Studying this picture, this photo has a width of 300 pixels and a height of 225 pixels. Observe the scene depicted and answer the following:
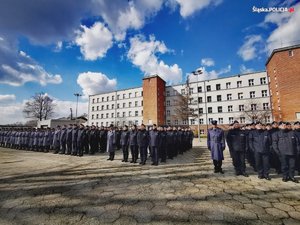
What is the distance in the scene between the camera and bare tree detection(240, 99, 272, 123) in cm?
3592

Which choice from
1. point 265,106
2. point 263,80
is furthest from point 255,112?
point 263,80

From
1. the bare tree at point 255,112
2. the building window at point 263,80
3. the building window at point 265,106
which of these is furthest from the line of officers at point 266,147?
the building window at point 263,80

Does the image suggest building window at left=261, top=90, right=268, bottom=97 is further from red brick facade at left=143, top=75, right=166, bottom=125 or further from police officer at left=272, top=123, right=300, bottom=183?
police officer at left=272, top=123, right=300, bottom=183

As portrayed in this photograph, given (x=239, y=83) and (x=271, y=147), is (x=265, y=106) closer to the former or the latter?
(x=239, y=83)

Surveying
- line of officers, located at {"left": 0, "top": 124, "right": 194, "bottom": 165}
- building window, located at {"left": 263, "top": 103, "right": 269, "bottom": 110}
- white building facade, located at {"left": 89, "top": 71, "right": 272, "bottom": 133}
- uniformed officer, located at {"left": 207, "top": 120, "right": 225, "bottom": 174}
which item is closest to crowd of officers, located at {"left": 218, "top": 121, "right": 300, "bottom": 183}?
uniformed officer, located at {"left": 207, "top": 120, "right": 225, "bottom": 174}

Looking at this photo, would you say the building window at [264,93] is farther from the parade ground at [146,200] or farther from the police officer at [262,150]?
the parade ground at [146,200]

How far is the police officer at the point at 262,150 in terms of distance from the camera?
6148mm

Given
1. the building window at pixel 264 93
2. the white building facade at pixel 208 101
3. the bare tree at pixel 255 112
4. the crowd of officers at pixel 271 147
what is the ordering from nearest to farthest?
the crowd of officers at pixel 271 147
the bare tree at pixel 255 112
the building window at pixel 264 93
the white building facade at pixel 208 101

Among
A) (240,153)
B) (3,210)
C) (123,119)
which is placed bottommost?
(3,210)

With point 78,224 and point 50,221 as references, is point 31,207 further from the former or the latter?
point 78,224

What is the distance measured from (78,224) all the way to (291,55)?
44.0 meters

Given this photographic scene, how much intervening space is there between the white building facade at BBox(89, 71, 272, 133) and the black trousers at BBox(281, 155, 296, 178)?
2605 centimetres

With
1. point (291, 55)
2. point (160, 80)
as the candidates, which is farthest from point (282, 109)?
point (160, 80)

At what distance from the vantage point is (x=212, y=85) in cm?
4581
